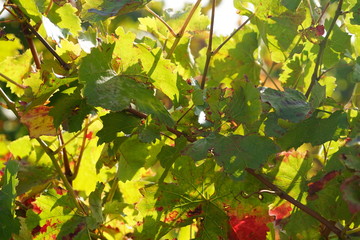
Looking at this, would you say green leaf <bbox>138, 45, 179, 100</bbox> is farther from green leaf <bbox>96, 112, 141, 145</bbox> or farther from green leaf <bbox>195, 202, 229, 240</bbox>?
green leaf <bbox>195, 202, 229, 240</bbox>

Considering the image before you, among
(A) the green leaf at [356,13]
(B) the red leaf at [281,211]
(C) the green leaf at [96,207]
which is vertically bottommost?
(B) the red leaf at [281,211]

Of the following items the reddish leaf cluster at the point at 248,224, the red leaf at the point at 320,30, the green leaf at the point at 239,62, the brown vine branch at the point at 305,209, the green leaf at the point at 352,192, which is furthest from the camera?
the green leaf at the point at 239,62

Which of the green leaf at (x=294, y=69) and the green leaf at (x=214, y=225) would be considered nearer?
the green leaf at (x=214, y=225)

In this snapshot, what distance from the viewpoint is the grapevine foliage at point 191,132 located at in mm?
758

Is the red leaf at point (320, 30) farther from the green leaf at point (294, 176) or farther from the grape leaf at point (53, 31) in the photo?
the grape leaf at point (53, 31)

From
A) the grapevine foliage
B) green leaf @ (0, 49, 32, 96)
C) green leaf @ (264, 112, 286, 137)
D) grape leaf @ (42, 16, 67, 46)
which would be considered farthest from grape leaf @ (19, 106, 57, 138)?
green leaf @ (264, 112, 286, 137)

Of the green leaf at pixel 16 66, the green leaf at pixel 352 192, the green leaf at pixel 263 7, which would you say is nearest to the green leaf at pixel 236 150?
the green leaf at pixel 352 192

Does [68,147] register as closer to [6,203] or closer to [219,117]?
[6,203]

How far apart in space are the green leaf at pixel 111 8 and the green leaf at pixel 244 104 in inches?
7.3

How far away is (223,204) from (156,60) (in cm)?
22

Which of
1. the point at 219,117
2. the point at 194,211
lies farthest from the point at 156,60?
the point at 194,211

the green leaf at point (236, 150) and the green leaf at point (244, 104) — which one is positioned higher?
the green leaf at point (244, 104)

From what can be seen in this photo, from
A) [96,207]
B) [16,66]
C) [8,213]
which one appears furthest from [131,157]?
[16,66]

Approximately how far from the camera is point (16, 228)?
829 millimetres
